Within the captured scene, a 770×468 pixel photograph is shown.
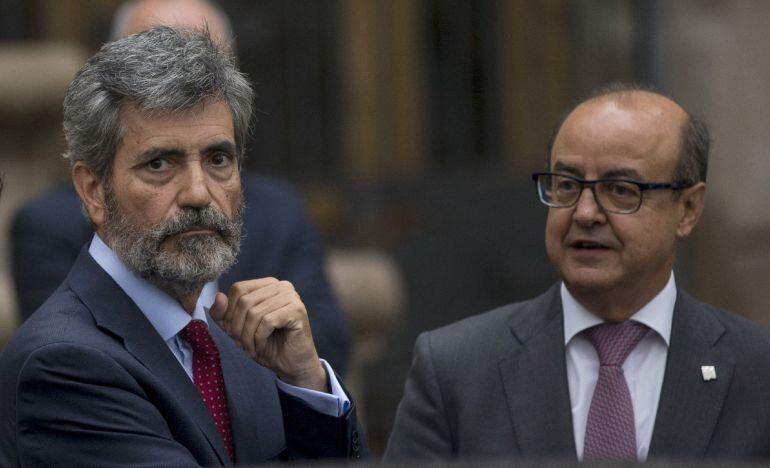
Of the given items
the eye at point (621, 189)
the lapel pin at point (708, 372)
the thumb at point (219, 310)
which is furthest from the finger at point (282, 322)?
the lapel pin at point (708, 372)

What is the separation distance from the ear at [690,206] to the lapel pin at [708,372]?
1.28 ft

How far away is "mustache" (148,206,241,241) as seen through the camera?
3.73 metres

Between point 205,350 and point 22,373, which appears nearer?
point 22,373

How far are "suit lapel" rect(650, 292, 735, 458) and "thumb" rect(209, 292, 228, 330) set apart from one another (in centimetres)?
112

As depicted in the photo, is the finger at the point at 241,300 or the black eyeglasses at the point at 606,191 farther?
the black eyeglasses at the point at 606,191

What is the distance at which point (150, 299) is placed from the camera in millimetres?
3766

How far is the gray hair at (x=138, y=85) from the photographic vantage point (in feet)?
12.2

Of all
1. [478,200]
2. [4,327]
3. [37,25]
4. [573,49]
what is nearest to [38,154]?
[37,25]

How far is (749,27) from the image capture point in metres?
8.93

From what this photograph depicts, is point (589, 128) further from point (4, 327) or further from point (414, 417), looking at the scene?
point (4, 327)

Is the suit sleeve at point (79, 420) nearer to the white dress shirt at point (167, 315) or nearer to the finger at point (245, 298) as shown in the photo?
the white dress shirt at point (167, 315)

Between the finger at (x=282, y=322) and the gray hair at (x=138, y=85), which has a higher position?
the gray hair at (x=138, y=85)

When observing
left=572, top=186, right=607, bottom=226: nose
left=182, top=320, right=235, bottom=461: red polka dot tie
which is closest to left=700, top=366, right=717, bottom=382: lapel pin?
left=572, top=186, right=607, bottom=226: nose

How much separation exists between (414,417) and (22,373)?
1.19m
